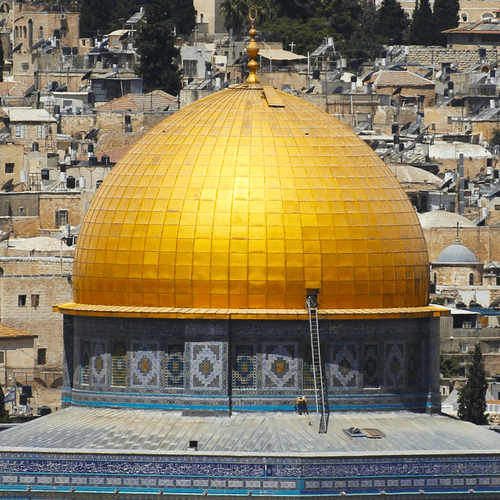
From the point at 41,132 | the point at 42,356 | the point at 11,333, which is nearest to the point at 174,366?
the point at 11,333

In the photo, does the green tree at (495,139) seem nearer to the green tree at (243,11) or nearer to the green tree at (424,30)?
the green tree at (243,11)

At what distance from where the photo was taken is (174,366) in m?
51.5

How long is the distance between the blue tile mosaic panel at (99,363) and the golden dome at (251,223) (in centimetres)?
81

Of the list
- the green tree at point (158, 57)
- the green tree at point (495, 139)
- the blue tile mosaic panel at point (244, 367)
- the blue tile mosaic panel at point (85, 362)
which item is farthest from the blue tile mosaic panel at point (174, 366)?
the green tree at point (495, 139)

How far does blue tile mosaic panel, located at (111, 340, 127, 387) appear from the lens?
51.9 metres

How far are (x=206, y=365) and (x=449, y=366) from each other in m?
37.5

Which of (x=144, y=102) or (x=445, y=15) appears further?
(x=445, y=15)

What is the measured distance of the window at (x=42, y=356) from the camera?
3490 inches

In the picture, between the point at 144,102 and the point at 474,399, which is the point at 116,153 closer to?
the point at 144,102

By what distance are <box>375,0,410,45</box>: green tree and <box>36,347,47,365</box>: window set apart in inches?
2599

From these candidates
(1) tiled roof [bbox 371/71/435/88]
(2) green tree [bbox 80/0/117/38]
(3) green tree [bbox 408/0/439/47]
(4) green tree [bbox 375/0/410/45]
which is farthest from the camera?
(2) green tree [bbox 80/0/117/38]

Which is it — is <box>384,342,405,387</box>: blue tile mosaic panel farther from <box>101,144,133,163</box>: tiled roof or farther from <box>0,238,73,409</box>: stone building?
<box>101,144,133,163</box>: tiled roof

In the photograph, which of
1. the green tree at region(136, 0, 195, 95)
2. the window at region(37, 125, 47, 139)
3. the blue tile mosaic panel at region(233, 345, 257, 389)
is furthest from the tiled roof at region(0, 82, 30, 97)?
the blue tile mosaic panel at region(233, 345, 257, 389)

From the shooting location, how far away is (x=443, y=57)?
149000 mm
